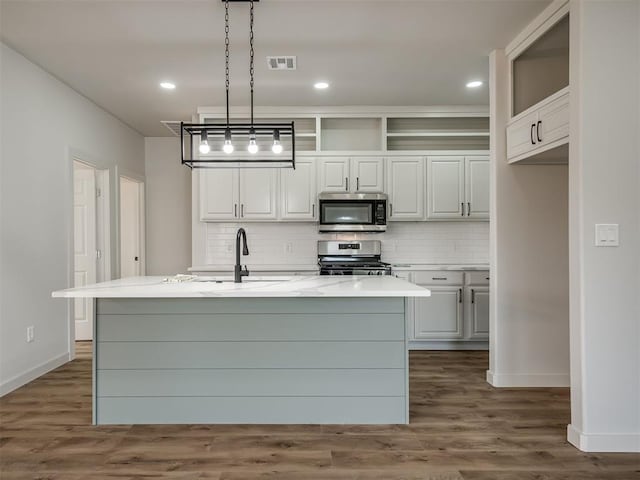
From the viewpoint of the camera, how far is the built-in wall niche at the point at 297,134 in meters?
4.92

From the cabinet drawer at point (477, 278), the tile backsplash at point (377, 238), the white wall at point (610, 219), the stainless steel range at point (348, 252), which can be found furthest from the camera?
the tile backsplash at point (377, 238)

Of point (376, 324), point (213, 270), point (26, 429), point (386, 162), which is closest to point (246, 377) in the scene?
point (376, 324)

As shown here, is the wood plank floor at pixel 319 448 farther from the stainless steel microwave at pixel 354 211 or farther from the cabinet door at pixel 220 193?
the cabinet door at pixel 220 193

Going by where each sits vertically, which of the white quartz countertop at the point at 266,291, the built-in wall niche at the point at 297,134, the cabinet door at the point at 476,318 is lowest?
the cabinet door at the point at 476,318

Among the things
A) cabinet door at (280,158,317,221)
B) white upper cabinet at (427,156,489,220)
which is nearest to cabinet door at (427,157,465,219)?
white upper cabinet at (427,156,489,220)

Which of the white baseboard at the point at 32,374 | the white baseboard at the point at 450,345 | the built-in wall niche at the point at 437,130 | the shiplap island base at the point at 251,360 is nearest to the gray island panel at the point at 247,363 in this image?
the shiplap island base at the point at 251,360

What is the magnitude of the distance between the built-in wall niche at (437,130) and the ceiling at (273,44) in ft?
1.86

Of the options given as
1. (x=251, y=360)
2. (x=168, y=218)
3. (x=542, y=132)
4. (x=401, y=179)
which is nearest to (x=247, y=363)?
(x=251, y=360)

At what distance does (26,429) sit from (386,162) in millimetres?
3954

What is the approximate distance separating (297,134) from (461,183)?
1941mm

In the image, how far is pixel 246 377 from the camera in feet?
8.76

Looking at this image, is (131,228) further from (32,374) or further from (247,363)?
(247,363)

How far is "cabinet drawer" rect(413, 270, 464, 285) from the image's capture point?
4.46 metres

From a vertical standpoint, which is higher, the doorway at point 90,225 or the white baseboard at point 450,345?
the doorway at point 90,225
